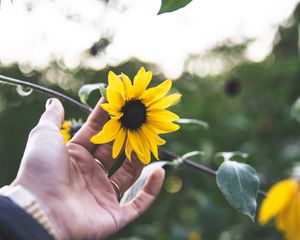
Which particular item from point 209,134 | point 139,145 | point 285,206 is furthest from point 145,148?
point 209,134

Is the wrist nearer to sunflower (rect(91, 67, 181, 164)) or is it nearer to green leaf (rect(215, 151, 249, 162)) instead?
sunflower (rect(91, 67, 181, 164))

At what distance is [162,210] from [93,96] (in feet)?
2.67

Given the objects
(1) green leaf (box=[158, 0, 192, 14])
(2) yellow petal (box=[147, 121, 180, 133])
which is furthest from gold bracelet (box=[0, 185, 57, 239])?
(1) green leaf (box=[158, 0, 192, 14])

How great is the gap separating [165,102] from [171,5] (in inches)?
10.4

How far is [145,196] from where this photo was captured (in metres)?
1.01

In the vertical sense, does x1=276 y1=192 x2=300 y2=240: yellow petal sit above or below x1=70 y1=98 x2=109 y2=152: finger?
above

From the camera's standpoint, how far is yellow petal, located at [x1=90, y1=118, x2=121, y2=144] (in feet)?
2.96

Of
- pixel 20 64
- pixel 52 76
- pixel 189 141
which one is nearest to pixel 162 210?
pixel 189 141

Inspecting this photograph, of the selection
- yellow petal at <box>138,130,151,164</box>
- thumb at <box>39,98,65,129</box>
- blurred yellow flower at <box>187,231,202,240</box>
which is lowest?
blurred yellow flower at <box>187,231,202,240</box>

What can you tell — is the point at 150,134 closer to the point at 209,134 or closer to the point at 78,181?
the point at 78,181

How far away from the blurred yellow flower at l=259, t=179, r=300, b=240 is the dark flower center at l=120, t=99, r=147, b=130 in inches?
16.2

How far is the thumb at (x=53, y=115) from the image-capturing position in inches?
38.7

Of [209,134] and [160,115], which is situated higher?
[160,115]

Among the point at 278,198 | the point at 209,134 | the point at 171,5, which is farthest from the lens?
the point at 209,134
